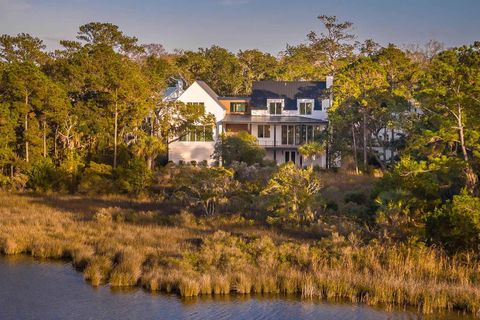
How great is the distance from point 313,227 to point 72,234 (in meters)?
10.6

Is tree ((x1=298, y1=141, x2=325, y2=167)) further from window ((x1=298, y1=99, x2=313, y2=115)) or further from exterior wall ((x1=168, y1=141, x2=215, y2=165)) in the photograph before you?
exterior wall ((x1=168, y1=141, x2=215, y2=165))

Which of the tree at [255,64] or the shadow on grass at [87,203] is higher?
the tree at [255,64]

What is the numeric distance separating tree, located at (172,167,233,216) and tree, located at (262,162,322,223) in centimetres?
417

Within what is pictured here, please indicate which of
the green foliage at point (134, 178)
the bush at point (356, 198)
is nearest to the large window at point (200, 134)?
the green foliage at point (134, 178)

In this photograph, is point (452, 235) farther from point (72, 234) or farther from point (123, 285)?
point (72, 234)

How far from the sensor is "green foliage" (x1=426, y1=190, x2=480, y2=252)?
21.4m

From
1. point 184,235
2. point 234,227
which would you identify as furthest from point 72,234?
point 234,227

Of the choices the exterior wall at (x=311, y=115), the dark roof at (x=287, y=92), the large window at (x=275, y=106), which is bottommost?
the exterior wall at (x=311, y=115)

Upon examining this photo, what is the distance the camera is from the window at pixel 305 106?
2329 inches

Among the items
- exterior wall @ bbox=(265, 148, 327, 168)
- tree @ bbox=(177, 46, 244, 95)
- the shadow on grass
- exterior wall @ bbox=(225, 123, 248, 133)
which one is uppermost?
tree @ bbox=(177, 46, 244, 95)

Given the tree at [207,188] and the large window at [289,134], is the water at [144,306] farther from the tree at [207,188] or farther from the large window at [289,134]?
the large window at [289,134]

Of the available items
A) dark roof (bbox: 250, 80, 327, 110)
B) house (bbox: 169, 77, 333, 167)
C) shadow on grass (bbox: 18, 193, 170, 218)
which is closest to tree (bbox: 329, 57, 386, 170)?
house (bbox: 169, 77, 333, 167)

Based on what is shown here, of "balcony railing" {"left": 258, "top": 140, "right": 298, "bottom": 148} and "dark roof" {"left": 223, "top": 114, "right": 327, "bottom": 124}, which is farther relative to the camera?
"balcony railing" {"left": 258, "top": 140, "right": 298, "bottom": 148}

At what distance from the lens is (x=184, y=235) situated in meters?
28.6
